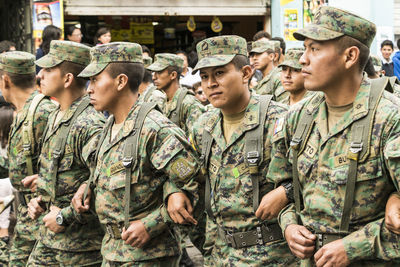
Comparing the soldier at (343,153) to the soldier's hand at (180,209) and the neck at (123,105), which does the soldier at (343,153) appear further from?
the neck at (123,105)

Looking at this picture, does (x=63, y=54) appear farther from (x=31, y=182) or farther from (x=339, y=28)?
(x=339, y=28)

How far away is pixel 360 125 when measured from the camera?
3008mm

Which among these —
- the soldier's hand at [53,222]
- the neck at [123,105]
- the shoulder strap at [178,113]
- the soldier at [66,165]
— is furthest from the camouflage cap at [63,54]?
the shoulder strap at [178,113]

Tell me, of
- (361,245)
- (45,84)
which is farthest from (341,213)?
(45,84)

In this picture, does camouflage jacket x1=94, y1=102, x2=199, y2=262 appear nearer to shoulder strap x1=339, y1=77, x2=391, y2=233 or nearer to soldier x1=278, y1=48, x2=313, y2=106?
shoulder strap x1=339, y1=77, x2=391, y2=233

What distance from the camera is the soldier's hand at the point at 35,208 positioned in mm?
5094

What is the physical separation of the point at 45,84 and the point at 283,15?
9830 millimetres

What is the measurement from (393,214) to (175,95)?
18.4 ft

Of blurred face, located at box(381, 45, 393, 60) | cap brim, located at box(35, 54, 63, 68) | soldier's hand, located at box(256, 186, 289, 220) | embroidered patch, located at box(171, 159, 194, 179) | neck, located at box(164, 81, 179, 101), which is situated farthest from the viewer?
blurred face, located at box(381, 45, 393, 60)

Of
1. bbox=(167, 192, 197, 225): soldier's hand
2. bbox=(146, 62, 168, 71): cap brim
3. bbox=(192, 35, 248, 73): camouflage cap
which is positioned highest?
bbox=(192, 35, 248, 73): camouflage cap

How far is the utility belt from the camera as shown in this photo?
3.85m

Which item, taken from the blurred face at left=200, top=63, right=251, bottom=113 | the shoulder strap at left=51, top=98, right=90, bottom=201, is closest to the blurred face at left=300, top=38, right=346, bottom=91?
the blurred face at left=200, top=63, right=251, bottom=113

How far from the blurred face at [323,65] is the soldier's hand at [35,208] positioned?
9.44 ft

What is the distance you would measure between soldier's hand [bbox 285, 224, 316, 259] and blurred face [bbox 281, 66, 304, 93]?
3.26 meters
